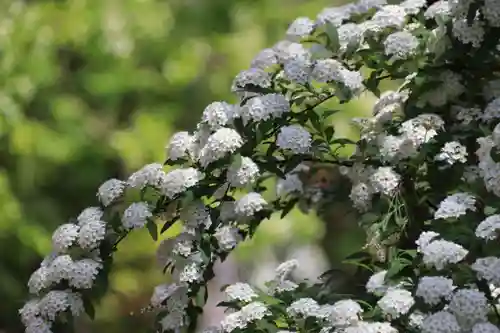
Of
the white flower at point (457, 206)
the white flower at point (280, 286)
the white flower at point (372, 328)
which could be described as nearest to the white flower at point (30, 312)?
the white flower at point (280, 286)

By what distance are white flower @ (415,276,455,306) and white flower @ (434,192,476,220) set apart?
10 cm

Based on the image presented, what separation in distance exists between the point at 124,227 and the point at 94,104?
5.03 ft

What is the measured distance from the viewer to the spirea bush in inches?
37.8

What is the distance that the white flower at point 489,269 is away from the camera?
0.78 m

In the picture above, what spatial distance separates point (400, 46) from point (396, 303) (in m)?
0.38

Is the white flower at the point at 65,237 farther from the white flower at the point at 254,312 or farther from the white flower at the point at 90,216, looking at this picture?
the white flower at the point at 254,312

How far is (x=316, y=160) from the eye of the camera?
108 cm

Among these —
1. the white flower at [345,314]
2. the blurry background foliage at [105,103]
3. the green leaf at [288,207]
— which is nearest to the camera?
the white flower at [345,314]

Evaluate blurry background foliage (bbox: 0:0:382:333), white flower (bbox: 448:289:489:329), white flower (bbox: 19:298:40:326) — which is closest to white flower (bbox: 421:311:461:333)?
white flower (bbox: 448:289:489:329)

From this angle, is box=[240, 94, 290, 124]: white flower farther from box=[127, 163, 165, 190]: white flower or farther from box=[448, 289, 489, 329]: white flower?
box=[448, 289, 489, 329]: white flower

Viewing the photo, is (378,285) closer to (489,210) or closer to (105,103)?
(489,210)

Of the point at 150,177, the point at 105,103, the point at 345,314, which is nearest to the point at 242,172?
the point at 150,177

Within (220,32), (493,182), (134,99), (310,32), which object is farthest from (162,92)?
(493,182)

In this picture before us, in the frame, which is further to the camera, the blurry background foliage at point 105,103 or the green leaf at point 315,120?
the blurry background foliage at point 105,103
